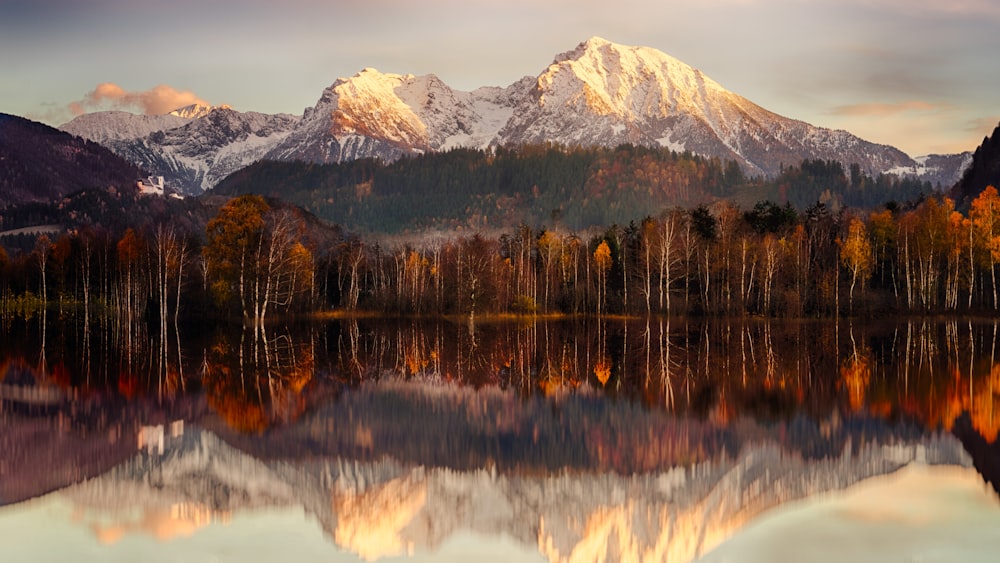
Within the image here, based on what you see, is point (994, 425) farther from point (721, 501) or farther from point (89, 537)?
point (89, 537)

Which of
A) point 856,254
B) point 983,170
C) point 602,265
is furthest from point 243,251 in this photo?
point 983,170

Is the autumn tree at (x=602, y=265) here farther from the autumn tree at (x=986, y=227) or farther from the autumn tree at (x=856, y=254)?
the autumn tree at (x=986, y=227)

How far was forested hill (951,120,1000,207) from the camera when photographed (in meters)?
152

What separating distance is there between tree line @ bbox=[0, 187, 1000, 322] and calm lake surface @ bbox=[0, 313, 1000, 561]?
4243 centimetres

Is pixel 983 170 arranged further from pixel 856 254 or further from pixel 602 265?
pixel 602 265

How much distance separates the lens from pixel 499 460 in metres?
25.9

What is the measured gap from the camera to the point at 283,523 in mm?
20922

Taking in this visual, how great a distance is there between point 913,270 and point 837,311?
55.7ft

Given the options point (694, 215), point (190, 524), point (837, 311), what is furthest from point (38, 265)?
point (190, 524)

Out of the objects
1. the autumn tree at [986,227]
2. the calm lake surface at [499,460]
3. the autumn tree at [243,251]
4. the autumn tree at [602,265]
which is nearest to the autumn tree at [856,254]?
the autumn tree at [986,227]

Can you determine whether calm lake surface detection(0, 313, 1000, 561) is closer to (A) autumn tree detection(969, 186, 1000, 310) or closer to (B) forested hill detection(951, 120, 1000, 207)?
(A) autumn tree detection(969, 186, 1000, 310)

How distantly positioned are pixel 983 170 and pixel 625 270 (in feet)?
259

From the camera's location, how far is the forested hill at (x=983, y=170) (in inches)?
5974

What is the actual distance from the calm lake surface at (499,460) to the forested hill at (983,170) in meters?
118
